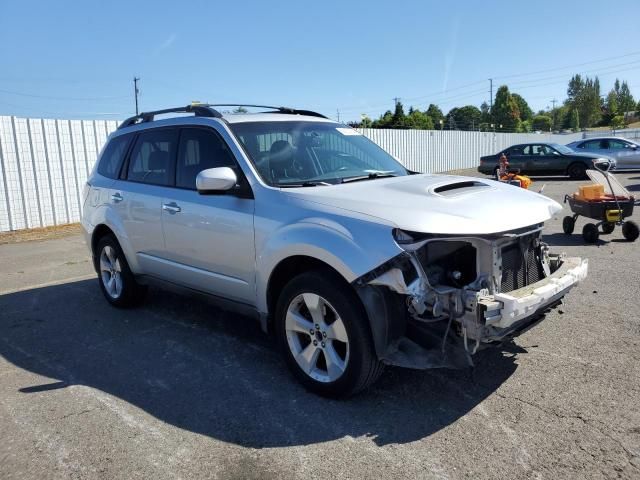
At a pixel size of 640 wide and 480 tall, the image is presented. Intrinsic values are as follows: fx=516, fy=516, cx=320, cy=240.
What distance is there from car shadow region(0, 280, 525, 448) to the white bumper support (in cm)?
71

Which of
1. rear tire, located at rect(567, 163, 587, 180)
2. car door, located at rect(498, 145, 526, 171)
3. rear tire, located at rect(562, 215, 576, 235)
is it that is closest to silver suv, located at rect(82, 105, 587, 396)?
rear tire, located at rect(562, 215, 576, 235)

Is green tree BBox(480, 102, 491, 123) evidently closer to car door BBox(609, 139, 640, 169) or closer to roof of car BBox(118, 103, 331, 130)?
car door BBox(609, 139, 640, 169)

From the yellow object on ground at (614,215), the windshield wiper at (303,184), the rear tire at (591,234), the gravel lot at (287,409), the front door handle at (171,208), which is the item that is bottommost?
the gravel lot at (287,409)

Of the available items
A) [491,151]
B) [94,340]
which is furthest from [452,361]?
[491,151]

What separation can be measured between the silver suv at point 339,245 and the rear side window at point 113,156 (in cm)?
77

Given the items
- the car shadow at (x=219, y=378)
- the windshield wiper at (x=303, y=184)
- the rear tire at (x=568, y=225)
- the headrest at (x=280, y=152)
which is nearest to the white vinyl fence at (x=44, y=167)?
the car shadow at (x=219, y=378)

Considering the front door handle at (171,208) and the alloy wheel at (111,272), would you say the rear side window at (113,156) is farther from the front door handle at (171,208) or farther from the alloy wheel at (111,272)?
the front door handle at (171,208)

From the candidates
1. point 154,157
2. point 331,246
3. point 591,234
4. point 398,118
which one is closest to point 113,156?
point 154,157

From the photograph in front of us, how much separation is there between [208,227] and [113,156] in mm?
2340

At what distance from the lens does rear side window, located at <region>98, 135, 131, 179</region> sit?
18.8 feet

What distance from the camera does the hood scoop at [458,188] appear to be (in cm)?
368

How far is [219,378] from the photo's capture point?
13.0 ft

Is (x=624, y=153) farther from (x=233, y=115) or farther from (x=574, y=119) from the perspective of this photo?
(x=574, y=119)

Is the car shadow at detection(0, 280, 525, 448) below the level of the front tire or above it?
below
